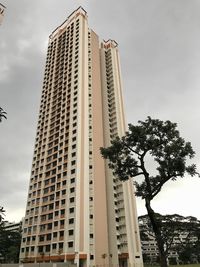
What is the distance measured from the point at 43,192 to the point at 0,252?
89.3ft

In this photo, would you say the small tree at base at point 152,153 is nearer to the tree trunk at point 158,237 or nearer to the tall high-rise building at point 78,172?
the tree trunk at point 158,237

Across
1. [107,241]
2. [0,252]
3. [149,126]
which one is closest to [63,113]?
[107,241]

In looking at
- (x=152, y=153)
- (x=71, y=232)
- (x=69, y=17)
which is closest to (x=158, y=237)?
(x=152, y=153)

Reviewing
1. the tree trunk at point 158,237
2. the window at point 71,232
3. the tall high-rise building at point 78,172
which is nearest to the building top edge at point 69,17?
the tall high-rise building at point 78,172

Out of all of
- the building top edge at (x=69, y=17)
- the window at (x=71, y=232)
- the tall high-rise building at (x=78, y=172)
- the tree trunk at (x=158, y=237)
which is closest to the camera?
the tree trunk at (x=158, y=237)

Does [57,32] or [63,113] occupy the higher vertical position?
[57,32]

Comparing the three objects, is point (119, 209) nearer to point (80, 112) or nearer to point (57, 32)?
point (80, 112)

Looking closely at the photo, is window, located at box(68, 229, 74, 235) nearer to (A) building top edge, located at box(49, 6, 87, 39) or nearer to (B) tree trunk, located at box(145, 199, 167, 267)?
(B) tree trunk, located at box(145, 199, 167, 267)

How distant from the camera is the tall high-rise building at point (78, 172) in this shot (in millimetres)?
59156

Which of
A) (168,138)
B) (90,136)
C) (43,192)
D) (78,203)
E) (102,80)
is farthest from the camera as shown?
(102,80)

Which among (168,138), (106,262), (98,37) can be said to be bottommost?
(106,262)

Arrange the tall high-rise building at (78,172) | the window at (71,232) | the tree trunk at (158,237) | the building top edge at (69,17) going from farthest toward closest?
the building top edge at (69,17), the tall high-rise building at (78,172), the window at (71,232), the tree trunk at (158,237)

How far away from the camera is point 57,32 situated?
102750mm

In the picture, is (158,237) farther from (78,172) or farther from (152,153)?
(78,172)
